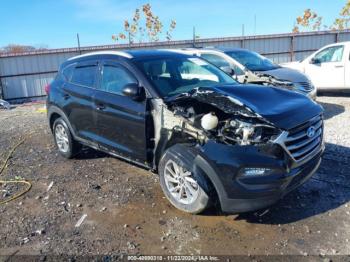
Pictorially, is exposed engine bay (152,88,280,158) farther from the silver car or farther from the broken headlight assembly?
the silver car

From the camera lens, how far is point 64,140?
21.0 feet

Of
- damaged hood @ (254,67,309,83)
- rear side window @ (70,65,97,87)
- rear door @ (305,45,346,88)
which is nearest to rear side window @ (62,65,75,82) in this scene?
rear side window @ (70,65,97,87)

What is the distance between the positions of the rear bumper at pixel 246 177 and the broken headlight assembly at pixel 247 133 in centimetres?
10

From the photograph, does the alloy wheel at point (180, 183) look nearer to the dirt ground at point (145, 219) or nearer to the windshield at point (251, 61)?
the dirt ground at point (145, 219)

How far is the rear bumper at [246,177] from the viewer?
348 cm

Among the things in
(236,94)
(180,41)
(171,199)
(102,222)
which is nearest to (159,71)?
(236,94)

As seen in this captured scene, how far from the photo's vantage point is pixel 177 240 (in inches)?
144

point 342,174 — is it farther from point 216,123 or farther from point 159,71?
point 159,71

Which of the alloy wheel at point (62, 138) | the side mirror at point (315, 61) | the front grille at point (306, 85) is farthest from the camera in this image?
the side mirror at point (315, 61)

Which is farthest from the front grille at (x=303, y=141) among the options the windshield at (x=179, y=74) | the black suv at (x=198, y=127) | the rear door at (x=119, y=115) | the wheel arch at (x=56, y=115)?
the wheel arch at (x=56, y=115)

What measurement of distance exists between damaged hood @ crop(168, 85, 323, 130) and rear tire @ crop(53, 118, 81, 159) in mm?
2765

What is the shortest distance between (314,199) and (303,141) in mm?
987

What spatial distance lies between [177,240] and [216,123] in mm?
1278

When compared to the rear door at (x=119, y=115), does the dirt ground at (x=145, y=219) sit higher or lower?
lower
